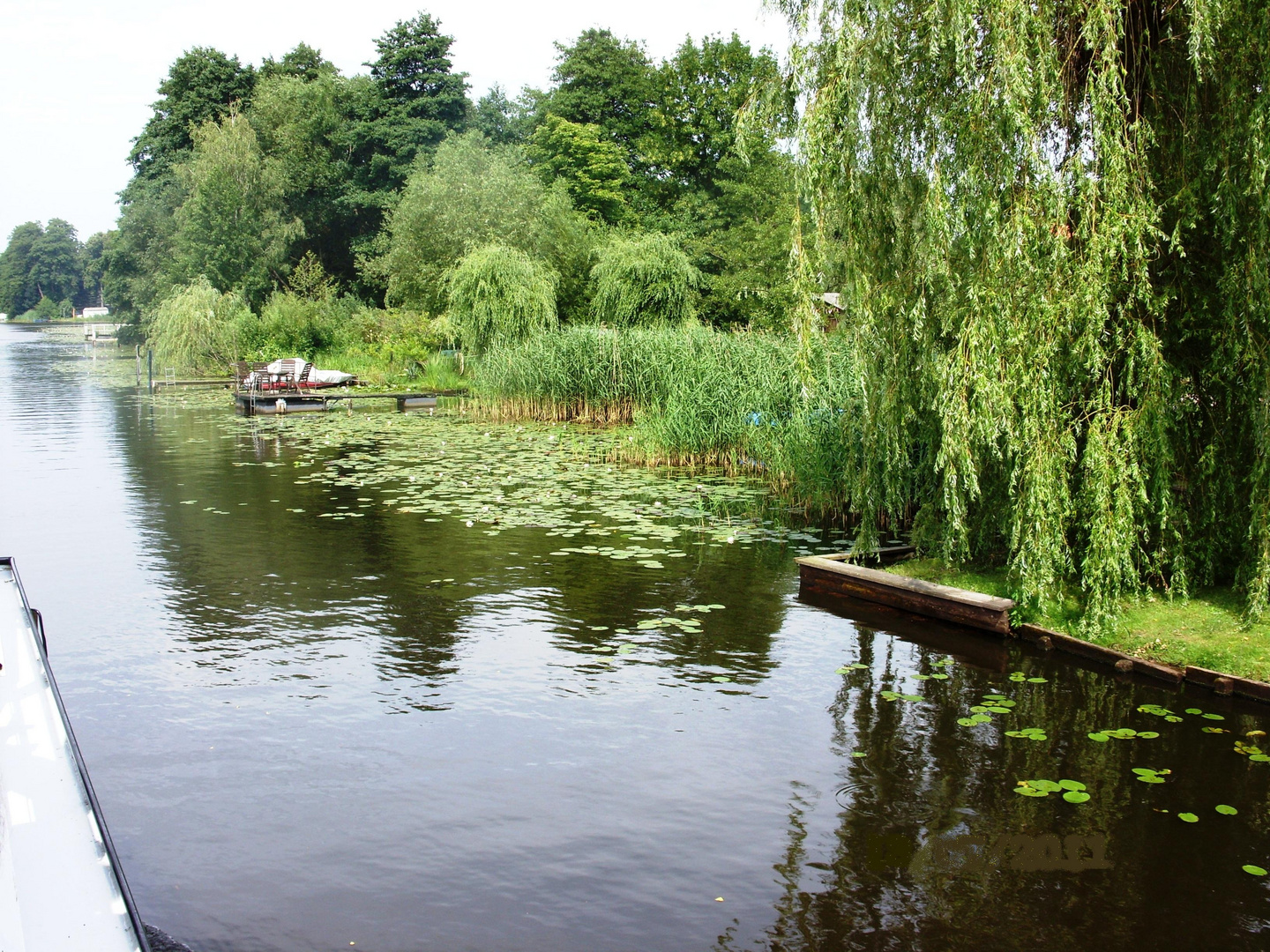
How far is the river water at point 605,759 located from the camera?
14.8 feet

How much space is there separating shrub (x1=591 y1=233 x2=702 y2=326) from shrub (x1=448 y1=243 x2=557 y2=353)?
280 centimetres

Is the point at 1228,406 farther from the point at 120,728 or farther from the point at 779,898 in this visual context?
the point at 120,728

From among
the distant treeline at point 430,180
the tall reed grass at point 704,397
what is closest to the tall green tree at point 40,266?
the distant treeline at point 430,180

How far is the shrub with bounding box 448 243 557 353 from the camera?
1056 inches

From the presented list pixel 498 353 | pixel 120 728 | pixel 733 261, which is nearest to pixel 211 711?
pixel 120 728

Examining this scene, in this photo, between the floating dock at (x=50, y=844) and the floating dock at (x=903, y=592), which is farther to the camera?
the floating dock at (x=903, y=592)

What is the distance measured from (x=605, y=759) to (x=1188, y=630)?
4.47 meters

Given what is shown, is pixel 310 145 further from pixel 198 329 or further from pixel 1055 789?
pixel 1055 789

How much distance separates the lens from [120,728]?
6473mm

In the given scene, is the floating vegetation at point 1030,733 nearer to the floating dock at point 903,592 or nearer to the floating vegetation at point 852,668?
the floating vegetation at point 852,668

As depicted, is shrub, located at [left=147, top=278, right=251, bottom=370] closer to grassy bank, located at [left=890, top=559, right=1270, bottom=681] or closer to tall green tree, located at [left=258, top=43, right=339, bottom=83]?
tall green tree, located at [left=258, top=43, right=339, bottom=83]

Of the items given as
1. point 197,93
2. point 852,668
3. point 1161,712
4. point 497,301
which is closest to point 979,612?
point 852,668

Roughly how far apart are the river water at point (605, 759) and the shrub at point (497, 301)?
15690 millimetres

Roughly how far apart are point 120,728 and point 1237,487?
8.09 metres
